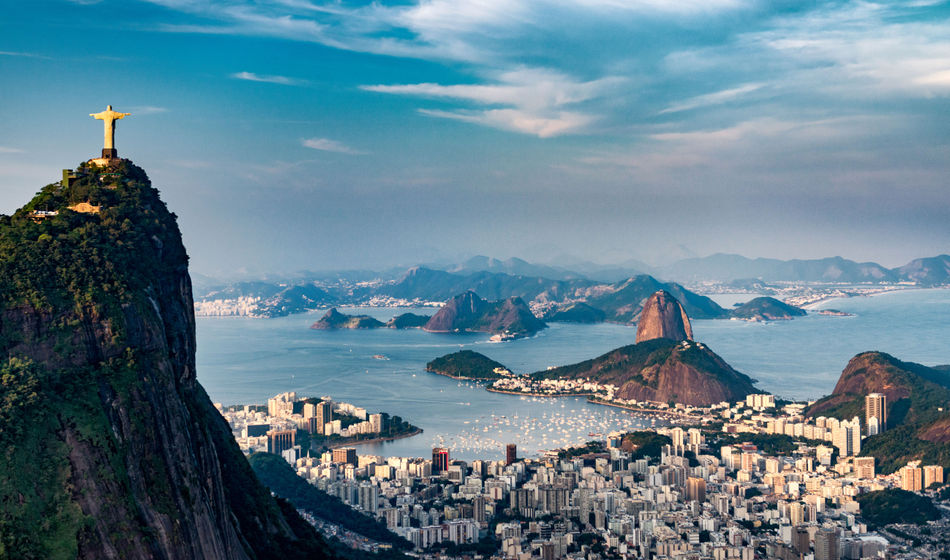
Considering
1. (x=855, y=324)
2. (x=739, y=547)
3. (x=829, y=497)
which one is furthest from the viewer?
(x=855, y=324)

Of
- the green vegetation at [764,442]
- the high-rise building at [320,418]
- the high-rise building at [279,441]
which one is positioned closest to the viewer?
the high-rise building at [279,441]

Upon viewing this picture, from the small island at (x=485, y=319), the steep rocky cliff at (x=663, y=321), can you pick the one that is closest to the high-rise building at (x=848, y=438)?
the steep rocky cliff at (x=663, y=321)

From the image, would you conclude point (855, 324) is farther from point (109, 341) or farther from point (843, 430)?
point (109, 341)

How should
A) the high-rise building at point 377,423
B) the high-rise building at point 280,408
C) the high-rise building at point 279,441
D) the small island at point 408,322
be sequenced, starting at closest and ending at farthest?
the high-rise building at point 279,441 → the high-rise building at point 377,423 → the high-rise building at point 280,408 → the small island at point 408,322

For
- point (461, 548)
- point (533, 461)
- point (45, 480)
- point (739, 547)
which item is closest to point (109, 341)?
point (45, 480)

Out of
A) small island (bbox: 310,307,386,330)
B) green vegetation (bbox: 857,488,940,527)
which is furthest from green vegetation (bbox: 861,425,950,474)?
small island (bbox: 310,307,386,330)

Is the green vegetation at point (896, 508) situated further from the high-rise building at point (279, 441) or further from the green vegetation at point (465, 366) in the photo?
the green vegetation at point (465, 366)

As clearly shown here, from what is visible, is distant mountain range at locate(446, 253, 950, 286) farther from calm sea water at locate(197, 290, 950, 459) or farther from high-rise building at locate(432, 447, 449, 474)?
high-rise building at locate(432, 447, 449, 474)
